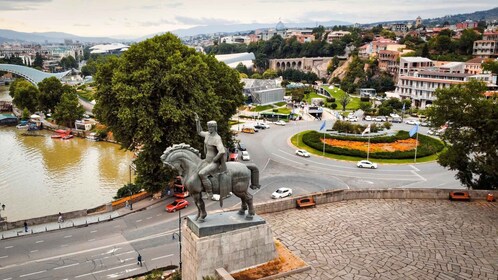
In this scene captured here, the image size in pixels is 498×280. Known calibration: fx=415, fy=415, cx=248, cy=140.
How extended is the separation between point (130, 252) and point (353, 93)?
7531 centimetres

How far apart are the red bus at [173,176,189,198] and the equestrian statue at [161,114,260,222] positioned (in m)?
17.1

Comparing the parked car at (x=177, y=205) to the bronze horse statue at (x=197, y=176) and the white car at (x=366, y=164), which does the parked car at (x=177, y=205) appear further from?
the white car at (x=366, y=164)

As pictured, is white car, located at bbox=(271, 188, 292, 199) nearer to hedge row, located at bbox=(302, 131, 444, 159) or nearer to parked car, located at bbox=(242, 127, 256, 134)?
hedge row, located at bbox=(302, 131, 444, 159)

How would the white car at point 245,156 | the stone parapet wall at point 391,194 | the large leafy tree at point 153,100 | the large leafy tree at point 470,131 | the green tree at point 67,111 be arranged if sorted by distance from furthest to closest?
the green tree at point 67,111
the white car at point 245,156
the large leafy tree at point 153,100
the large leafy tree at point 470,131
the stone parapet wall at point 391,194

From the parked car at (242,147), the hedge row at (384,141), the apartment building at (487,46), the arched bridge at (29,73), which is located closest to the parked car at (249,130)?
the parked car at (242,147)

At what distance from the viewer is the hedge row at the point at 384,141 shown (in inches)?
1602

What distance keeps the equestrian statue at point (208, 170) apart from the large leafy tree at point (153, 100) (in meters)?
14.0

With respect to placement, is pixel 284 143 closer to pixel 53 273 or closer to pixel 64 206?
pixel 64 206

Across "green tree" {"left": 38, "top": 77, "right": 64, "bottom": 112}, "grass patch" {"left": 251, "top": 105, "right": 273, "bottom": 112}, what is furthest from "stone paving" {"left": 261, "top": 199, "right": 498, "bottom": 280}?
"green tree" {"left": 38, "top": 77, "right": 64, "bottom": 112}

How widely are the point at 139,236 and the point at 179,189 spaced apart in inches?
269

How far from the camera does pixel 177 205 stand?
28125 mm

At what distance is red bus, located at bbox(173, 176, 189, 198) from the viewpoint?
30.2 m

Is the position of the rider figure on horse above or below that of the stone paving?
above

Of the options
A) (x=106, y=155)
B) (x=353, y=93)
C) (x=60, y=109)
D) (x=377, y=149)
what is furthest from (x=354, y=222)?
(x=353, y=93)
